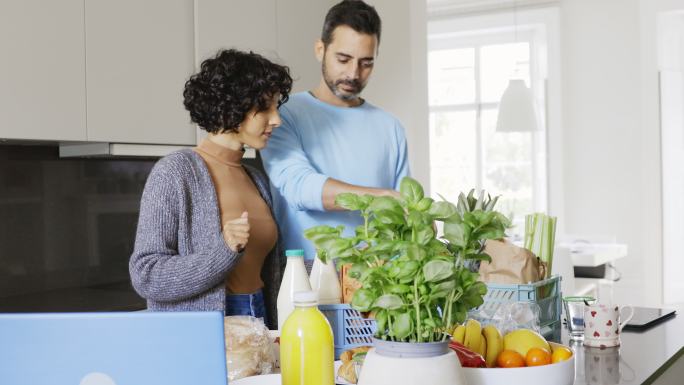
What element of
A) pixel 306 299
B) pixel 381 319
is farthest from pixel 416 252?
pixel 306 299

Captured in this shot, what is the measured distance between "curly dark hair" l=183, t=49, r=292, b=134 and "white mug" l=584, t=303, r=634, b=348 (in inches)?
36.8

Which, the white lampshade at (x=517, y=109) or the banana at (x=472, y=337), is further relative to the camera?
the white lampshade at (x=517, y=109)

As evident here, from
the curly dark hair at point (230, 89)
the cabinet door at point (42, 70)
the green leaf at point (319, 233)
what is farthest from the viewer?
the cabinet door at point (42, 70)

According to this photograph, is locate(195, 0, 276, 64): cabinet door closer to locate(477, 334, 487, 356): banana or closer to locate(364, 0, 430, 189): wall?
locate(364, 0, 430, 189): wall

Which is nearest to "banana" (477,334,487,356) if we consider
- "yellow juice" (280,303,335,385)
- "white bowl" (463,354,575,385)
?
"white bowl" (463,354,575,385)

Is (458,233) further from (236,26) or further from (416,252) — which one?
(236,26)

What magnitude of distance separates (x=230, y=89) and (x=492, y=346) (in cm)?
99

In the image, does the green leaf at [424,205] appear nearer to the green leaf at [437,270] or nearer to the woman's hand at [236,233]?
the green leaf at [437,270]

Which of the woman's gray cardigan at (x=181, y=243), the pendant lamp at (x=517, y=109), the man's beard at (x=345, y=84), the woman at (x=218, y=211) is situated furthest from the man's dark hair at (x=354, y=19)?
the pendant lamp at (x=517, y=109)

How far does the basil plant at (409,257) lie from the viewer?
98cm

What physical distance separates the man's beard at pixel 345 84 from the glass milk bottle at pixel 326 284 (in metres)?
0.80

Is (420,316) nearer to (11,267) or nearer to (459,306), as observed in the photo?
(459,306)

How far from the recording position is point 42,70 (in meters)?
2.44

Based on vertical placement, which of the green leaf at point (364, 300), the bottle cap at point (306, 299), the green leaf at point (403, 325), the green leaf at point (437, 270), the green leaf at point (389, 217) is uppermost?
the green leaf at point (389, 217)
